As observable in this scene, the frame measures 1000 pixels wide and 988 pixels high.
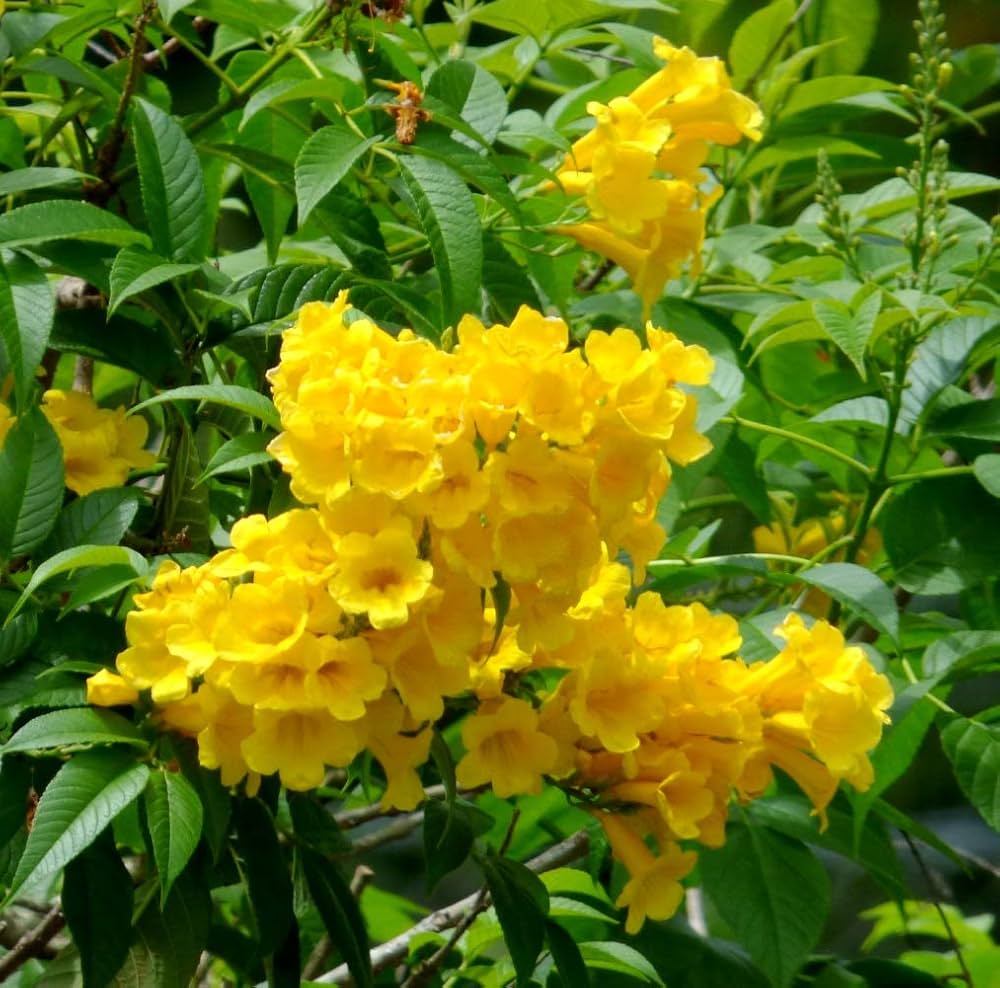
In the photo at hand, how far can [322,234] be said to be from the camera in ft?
4.51

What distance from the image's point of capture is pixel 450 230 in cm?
89

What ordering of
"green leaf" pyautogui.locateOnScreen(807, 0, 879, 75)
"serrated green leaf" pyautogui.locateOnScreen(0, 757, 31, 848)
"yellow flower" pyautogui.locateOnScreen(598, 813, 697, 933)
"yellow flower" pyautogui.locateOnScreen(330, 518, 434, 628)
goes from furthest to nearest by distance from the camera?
"green leaf" pyautogui.locateOnScreen(807, 0, 879, 75) < "yellow flower" pyautogui.locateOnScreen(598, 813, 697, 933) < "serrated green leaf" pyautogui.locateOnScreen(0, 757, 31, 848) < "yellow flower" pyautogui.locateOnScreen(330, 518, 434, 628)

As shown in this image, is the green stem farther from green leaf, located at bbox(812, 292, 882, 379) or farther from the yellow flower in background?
the yellow flower in background

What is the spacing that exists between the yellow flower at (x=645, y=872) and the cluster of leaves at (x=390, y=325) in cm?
7

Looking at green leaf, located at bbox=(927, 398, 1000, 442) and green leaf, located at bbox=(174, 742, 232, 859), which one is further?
green leaf, located at bbox=(927, 398, 1000, 442)

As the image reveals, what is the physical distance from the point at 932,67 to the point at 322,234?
57 centimetres

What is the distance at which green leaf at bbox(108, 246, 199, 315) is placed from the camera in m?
0.82

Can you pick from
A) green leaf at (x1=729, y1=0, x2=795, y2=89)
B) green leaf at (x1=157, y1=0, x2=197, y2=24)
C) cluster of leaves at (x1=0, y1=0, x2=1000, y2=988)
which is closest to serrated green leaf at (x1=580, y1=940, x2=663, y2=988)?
cluster of leaves at (x1=0, y1=0, x2=1000, y2=988)

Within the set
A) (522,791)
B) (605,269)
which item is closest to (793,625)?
(522,791)

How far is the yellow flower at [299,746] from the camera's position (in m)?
0.71

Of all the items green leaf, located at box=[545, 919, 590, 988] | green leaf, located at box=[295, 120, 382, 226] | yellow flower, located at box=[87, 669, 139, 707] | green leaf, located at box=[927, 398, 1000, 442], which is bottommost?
green leaf, located at box=[545, 919, 590, 988]

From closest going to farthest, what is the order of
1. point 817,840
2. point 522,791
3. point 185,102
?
point 522,791 → point 817,840 → point 185,102

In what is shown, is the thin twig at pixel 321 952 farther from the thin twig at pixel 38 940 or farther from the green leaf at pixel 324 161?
the green leaf at pixel 324 161

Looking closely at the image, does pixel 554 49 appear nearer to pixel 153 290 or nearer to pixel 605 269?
pixel 605 269
